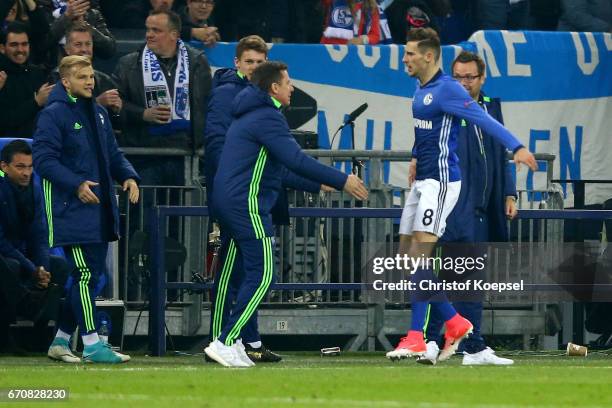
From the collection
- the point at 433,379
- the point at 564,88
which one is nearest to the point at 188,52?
the point at 564,88

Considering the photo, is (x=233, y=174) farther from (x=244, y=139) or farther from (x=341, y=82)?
(x=341, y=82)

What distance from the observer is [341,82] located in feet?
50.9

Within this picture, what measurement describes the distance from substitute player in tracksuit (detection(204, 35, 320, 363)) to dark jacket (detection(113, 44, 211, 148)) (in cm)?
191

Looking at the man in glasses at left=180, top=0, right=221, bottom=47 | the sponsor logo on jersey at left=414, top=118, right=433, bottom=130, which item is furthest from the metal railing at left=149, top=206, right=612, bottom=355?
the man in glasses at left=180, top=0, right=221, bottom=47

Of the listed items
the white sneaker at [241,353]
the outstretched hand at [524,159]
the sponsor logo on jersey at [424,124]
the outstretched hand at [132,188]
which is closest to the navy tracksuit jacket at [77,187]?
the outstretched hand at [132,188]

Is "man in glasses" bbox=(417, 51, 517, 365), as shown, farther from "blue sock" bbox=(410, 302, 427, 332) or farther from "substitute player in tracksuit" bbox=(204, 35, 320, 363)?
"substitute player in tracksuit" bbox=(204, 35, 320, 363)

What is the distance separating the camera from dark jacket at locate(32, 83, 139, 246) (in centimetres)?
1137

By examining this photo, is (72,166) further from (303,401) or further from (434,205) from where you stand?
(303,401)

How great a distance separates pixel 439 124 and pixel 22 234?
343 centimetres

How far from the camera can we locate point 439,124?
1138 cm

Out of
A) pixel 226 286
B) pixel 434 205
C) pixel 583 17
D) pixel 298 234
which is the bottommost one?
pixel 226 286

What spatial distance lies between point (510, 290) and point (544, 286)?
10.8 inches

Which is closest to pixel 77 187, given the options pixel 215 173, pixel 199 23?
pixel 215 173

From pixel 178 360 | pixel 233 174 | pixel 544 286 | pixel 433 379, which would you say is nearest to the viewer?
pixel 433 379
